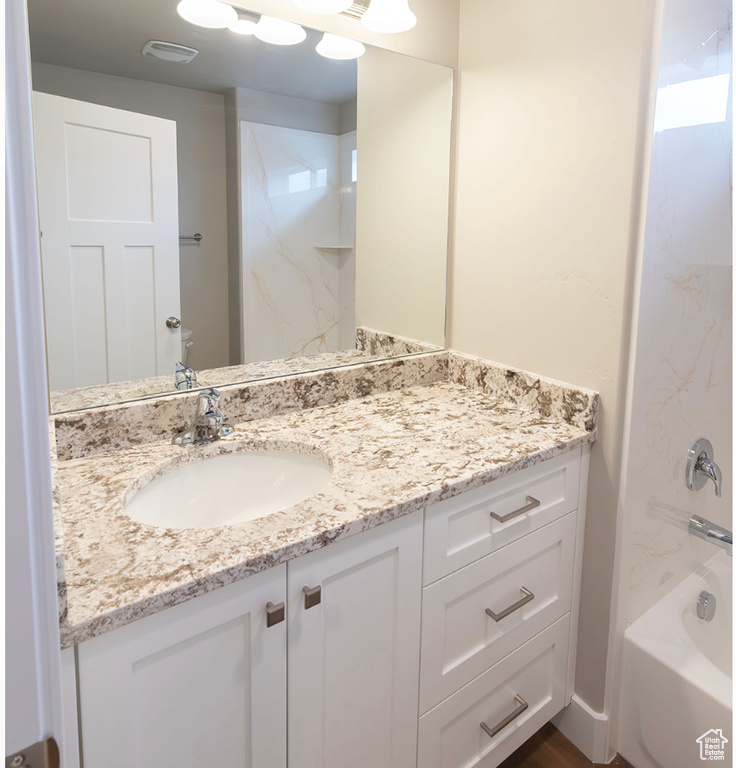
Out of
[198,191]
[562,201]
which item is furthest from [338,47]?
[562,201]

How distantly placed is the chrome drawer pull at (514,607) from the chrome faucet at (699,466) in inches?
25.9

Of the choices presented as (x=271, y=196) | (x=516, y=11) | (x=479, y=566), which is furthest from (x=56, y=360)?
(x=516, y=11)

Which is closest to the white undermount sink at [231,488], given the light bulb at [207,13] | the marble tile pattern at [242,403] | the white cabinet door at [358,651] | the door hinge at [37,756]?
the marble tile pattern at [242,403]

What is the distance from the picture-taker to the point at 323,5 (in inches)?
56.4

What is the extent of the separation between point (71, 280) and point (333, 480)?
2.24ft

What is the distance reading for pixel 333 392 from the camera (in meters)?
1.65

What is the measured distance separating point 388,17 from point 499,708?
68.8 inches

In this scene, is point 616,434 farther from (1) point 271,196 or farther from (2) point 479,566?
(1) point 271,196

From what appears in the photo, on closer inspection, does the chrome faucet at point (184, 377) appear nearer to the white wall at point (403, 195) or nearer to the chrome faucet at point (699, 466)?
the white wall at point (403, 195)

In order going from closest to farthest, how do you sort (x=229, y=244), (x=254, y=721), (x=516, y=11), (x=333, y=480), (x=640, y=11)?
1. (x=254, y=721)
2. (x=333, y=480)
3. (x=640, y=11)
4. (x=229, y=244)
5. (x=516, y=11)

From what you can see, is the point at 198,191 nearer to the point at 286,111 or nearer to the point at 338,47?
the point at 286,111

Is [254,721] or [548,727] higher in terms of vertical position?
[254,721]

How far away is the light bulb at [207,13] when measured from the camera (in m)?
1.28

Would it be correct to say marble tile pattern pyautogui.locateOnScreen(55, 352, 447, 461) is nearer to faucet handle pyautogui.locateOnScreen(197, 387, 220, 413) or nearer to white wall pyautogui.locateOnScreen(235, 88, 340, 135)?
faucet handle pyautogui.locateOnScreen(197, 387, 220, 413)
